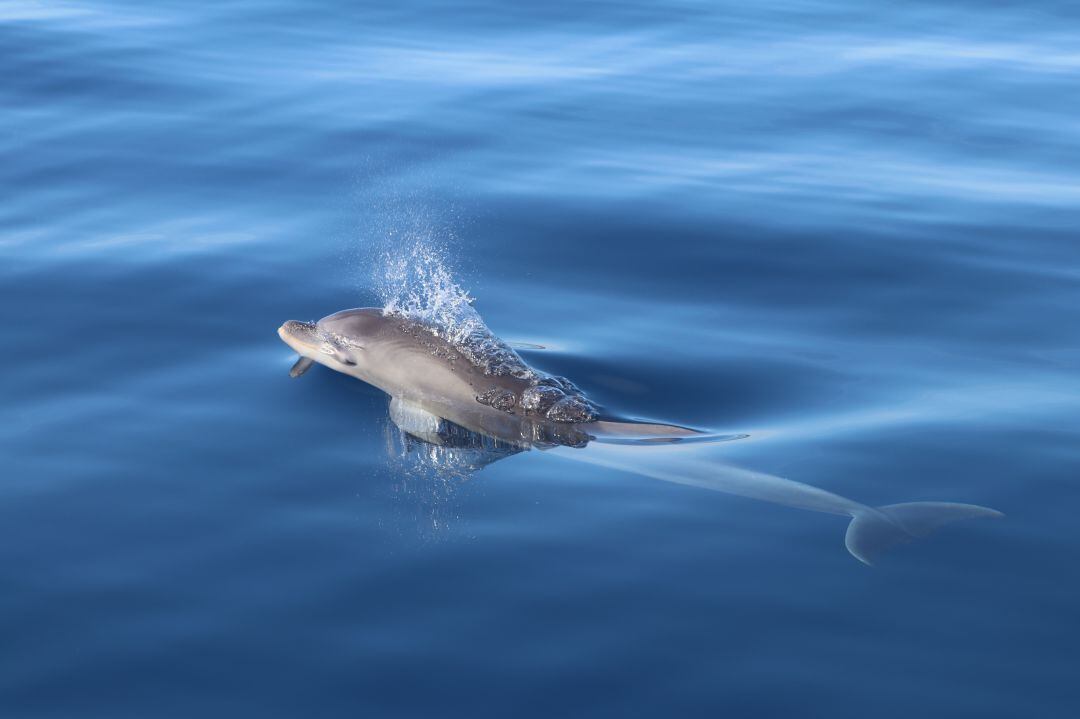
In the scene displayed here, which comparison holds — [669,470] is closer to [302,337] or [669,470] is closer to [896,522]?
[896,522]

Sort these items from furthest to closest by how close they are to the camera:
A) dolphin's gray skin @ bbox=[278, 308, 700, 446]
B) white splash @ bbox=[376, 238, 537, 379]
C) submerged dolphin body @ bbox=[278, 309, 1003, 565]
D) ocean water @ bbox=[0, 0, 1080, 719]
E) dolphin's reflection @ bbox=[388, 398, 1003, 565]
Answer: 1. white splash @ bbox=[376, 238, 537, 379]
2. dolphin's gray skin @ bbox=[278, 308, 700, 446]
3. submerged dolphin body @ bbox=[278, 309, 1003, 565]
4. dolphin's reflection @ bbox=[388, 398, 1003, 565]
5. ocean water @ bbox=[0, 0, 1080, 719]

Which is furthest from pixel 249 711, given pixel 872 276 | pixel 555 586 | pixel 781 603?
pixel 872 276

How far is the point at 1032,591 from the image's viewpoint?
Answer: 8461mm

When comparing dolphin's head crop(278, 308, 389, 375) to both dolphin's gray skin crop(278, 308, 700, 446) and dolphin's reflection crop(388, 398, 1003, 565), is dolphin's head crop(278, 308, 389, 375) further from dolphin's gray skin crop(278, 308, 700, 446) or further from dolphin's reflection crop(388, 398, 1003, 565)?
dolphin's reflection crop(388, 398, 1003, 565)

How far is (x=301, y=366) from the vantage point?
Result: 11859mm

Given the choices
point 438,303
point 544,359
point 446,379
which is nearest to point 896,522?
point 544,359

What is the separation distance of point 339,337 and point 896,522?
512 cm

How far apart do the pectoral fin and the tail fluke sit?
5.05m

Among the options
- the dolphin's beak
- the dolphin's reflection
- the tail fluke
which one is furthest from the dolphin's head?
the tail fluke

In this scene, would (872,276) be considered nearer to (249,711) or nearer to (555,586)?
(555,586)

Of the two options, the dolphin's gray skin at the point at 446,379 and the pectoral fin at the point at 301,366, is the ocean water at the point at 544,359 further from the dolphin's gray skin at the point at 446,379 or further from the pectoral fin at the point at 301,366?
the dolphin's gray skin at the point at 446,379

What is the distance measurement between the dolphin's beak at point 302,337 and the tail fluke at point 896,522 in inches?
199

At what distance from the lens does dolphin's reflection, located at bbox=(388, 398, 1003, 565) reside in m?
9.19

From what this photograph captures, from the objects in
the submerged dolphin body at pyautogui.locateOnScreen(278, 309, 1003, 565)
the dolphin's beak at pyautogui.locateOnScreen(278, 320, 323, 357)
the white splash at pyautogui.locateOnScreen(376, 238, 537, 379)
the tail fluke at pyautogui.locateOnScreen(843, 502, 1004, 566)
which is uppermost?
the white splash at pyautogui.locateOnScreen(376, 238, 537, 379)
